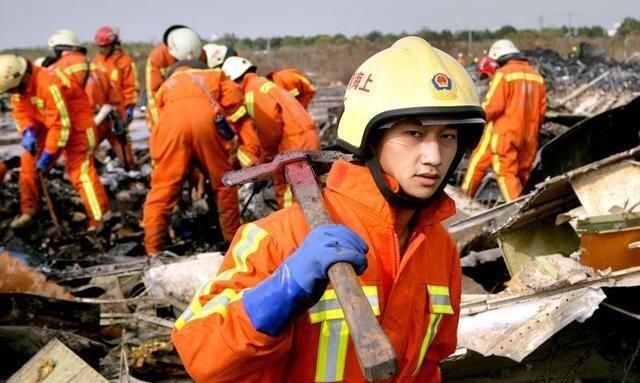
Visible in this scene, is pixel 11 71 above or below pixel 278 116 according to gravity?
above

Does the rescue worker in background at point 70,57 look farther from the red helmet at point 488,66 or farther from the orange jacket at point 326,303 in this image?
the orange jacket at point 326,303

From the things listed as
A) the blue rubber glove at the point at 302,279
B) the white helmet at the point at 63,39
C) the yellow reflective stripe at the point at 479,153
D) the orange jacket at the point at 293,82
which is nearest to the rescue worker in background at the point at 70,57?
the white helmet at the point at 63,39

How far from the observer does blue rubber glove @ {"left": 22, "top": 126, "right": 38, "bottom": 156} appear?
7152 mm

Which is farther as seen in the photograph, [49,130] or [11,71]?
[49,130]

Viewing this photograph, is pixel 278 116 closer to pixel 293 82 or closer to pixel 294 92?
pixel 294 92

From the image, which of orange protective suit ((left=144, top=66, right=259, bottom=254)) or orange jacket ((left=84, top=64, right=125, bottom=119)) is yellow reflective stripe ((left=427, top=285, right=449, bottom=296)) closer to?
orange protective suit ((left=144, top=66, right=259, bottom=254))

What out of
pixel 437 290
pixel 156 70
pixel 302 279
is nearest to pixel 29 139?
pixel 156 70

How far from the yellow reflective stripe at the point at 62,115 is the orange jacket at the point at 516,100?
423 cm

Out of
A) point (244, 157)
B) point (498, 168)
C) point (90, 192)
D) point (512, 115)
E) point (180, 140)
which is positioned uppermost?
point (512, 115)

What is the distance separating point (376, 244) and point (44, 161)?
19.1 ft

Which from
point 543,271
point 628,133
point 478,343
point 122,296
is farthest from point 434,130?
point 628,133

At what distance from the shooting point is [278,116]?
644 centimetres

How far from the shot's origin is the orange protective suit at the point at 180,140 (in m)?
5.81

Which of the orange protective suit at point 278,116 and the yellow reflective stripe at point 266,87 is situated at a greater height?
the yellow reflective stripe at point 266,87
